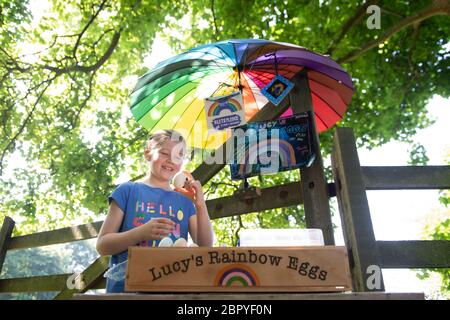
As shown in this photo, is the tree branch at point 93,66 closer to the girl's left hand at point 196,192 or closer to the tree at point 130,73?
the tree at point 130,73

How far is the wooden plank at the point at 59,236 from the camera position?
11.7ft

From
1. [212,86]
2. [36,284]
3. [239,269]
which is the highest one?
[212,86]

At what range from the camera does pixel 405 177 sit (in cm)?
212

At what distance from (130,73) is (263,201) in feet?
26.2

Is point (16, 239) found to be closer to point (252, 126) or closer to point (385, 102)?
point (252, 126)

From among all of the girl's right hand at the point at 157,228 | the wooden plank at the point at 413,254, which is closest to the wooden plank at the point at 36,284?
the girl's right hand at the point at 157,228

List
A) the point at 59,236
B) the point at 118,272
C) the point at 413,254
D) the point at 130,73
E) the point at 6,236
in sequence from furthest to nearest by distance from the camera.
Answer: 1. the point at 130,73
2. the point at 6,236
3. the point at 59,236
4. the point at 413,254
5. the point at 118,272

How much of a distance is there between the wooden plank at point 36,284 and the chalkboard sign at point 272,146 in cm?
222

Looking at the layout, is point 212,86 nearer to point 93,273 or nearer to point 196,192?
point 196,192

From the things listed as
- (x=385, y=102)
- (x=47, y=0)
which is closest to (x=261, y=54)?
(x=385, y=102)

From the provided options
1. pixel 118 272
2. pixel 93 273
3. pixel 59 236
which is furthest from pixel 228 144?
pixel 59 236

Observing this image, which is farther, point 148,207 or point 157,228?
point 148,207

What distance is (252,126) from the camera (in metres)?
2.75

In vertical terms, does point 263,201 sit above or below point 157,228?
above
